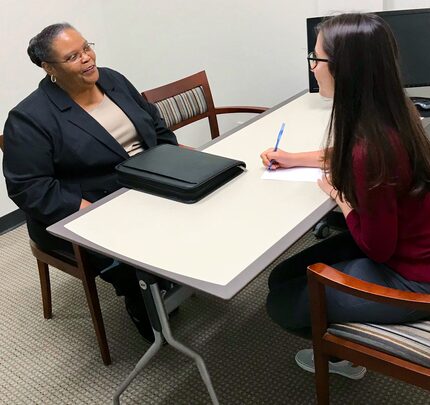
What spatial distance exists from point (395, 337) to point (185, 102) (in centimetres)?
159

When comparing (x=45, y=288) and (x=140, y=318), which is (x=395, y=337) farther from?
(x=45, y=288)

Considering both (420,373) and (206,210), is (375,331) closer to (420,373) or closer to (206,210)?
(420,373)

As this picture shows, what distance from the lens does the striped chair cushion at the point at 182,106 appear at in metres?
2.35

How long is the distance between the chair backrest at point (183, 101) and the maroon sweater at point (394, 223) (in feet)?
4.25

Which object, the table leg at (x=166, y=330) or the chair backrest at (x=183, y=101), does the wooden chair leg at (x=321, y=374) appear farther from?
the chair backrest at (x=183, y=101)

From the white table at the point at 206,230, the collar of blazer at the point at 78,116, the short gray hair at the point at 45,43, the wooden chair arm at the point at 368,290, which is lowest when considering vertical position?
the wooden chair arm at the point at 368,290

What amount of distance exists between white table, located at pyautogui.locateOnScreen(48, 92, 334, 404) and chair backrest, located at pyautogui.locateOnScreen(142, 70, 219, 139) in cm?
75

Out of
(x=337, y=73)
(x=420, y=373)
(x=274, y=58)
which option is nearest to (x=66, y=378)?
(x=420, y=373)

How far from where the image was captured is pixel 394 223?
1155mm

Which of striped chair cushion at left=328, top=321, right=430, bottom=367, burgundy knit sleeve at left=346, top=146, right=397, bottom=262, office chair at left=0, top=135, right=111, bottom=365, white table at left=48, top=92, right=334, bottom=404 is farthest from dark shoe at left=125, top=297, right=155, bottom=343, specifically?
burgundy knit sleeve at left=346, top=146, right=397, bottom=262

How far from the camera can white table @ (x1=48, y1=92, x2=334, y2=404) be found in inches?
44.8

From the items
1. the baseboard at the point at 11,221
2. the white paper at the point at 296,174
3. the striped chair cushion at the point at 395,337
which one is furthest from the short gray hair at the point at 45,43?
the baseboard at the point at 11,221

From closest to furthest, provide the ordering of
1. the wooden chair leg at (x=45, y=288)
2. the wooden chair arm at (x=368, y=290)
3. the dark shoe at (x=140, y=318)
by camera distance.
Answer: the wooden chair arm at (x=368, y=290) < the dark shoe at (x=140, y=318) < the wooden chair leg at (x=45, y=288)

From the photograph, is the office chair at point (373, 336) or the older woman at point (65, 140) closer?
the office chair at point (373, 336)
